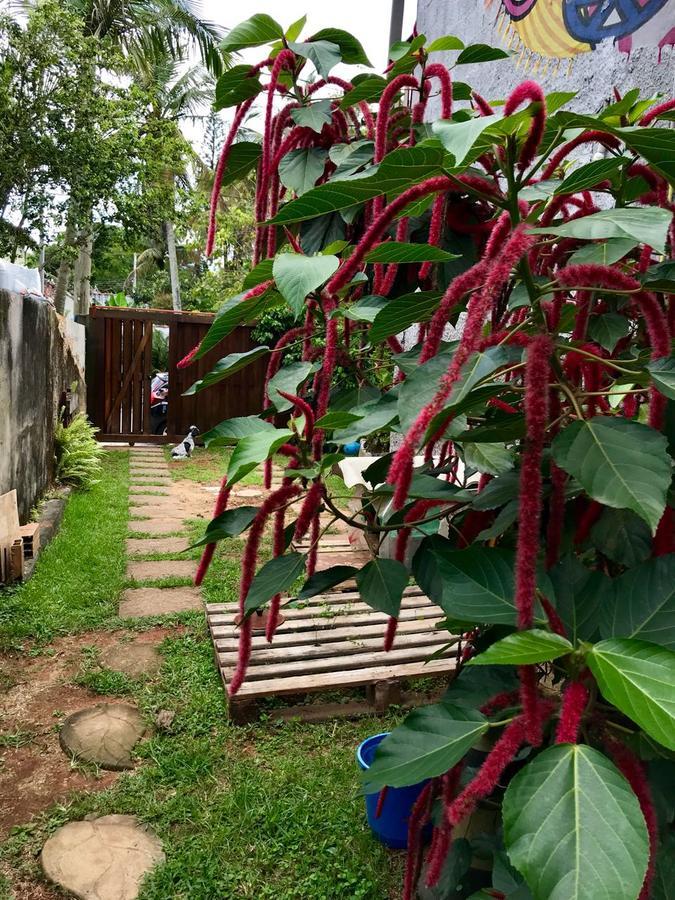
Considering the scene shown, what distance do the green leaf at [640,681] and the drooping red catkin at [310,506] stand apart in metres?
0.43

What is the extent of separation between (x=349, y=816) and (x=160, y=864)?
56 cm

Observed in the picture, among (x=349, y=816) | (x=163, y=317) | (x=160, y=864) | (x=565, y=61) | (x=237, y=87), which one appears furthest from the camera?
(x=163, y=317)

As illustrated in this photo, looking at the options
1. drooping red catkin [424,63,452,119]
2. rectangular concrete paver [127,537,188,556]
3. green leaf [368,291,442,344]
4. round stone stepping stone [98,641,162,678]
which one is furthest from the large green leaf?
rectangular concrete paver [127,537,188,556]

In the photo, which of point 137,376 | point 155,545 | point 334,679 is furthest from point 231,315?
point 137,376

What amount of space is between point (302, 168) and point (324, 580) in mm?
685

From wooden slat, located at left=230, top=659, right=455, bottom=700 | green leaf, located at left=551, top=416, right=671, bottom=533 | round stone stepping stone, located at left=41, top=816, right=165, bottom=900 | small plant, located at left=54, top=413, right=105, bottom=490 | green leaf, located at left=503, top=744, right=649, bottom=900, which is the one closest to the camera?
green leaf, located at left=503, top=744, right=649, bottom=900

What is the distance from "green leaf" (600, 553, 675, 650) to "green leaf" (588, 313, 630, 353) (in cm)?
35

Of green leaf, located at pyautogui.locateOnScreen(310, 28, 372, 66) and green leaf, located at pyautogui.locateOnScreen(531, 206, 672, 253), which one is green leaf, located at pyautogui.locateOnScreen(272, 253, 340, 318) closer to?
green leaf, located at pyautogui.locateOnScreen(531, 206, 672, 253)

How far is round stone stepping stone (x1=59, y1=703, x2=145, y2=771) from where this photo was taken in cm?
230

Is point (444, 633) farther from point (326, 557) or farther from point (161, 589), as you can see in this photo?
point (161, 589)

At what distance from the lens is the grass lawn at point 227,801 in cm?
180

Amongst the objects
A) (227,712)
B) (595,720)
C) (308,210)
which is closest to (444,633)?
(227,712)

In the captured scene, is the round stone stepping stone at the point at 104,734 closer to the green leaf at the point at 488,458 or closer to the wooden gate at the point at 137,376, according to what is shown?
the green leaf at the point at 488,458

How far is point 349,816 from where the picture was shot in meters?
2.04
